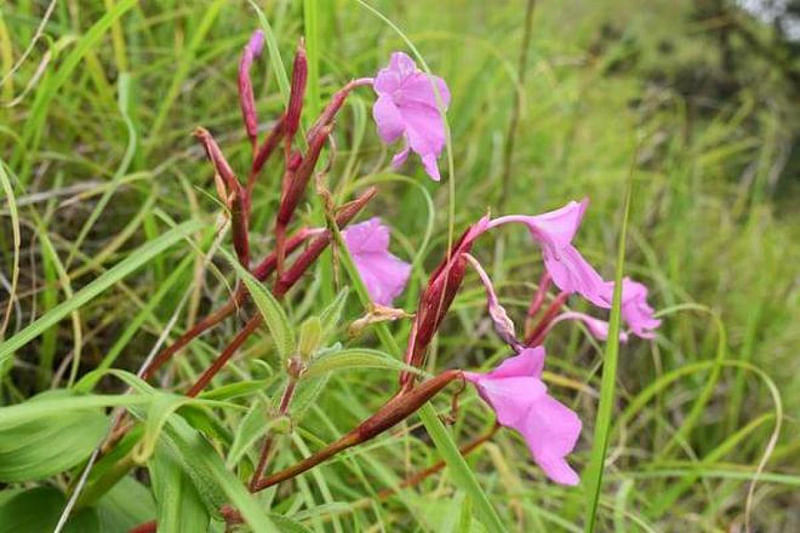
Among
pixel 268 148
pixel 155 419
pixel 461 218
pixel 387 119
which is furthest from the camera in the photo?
pixel 461 218

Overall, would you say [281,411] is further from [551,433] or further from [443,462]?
[443,462]

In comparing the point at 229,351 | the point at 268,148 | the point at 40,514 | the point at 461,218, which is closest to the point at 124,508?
the point at 40,514

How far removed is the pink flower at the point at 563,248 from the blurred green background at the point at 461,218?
0.21m

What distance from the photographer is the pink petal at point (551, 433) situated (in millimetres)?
583

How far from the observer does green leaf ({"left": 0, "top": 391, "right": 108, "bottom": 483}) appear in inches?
27.5

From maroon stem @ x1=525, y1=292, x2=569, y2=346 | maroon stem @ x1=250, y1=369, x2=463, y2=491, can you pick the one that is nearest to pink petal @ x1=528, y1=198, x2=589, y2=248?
maroon stem @ x1=250, y1=369, x2=463, y2=491

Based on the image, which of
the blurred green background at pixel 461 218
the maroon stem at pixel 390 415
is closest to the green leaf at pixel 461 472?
the maroon stem at pixel 390 415

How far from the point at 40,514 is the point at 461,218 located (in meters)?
0.87

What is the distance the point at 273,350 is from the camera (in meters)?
1.15

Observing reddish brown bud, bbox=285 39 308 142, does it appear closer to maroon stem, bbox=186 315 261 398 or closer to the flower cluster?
the flower cluster

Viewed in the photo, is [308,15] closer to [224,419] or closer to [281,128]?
[281,128]

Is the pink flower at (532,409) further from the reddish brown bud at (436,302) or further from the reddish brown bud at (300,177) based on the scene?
the reddish brown bud at (300,177)

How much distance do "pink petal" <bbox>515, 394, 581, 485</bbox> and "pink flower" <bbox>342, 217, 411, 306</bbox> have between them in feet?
0.70

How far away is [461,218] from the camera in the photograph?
1.52 meters
